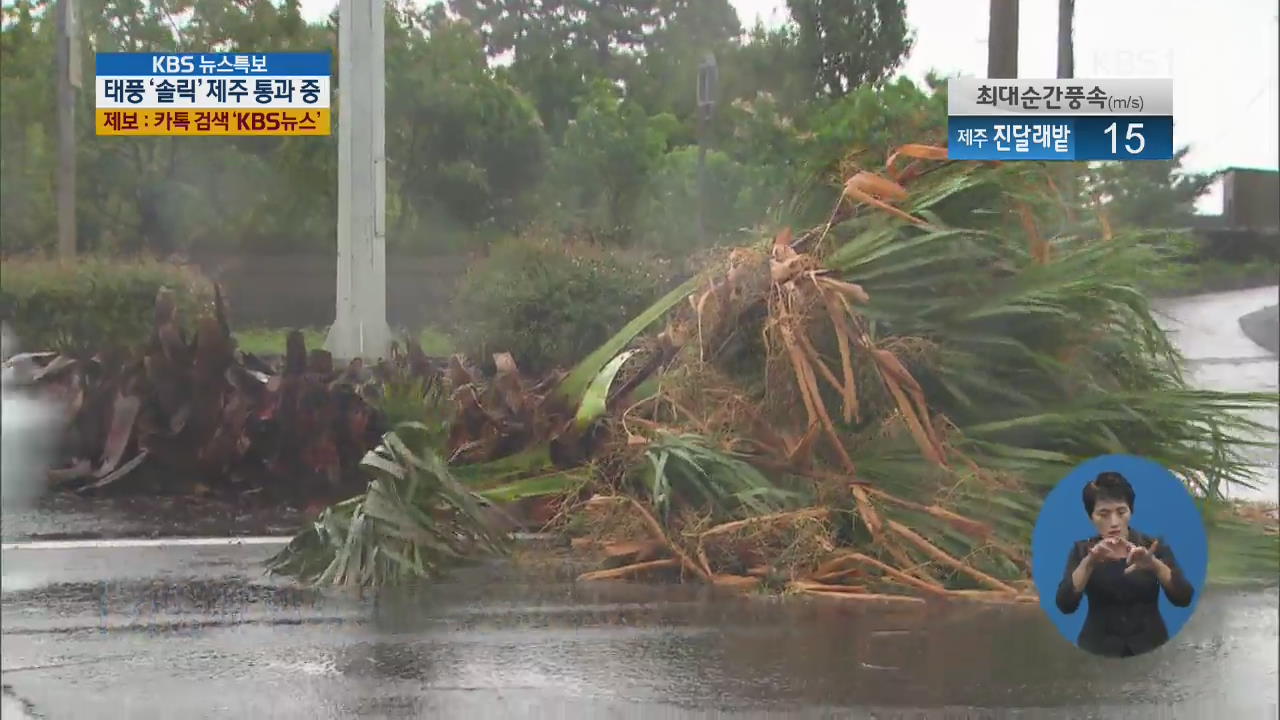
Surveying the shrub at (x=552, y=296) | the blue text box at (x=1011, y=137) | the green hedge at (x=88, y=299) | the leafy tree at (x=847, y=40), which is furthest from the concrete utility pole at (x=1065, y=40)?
the green hedge at (x=88, y=299)

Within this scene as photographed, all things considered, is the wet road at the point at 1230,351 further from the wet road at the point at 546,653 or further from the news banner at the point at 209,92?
the news banner at the point at 209,92

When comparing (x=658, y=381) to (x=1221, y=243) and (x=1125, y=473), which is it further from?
(x=1221, y=243)

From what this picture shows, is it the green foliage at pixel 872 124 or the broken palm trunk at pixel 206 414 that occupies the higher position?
the green foliage at pixel 872 124

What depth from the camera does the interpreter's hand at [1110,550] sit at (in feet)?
12.2

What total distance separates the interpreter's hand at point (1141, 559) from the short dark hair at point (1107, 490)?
0.45 feet

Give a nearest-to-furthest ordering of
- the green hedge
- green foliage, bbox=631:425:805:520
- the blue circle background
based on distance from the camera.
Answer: the blue circle background
green foliage, bbox=631:425:805:520
the green hedge

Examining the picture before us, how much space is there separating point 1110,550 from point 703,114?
2.27m

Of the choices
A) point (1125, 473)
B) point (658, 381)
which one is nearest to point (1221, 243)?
point (1125, 473)

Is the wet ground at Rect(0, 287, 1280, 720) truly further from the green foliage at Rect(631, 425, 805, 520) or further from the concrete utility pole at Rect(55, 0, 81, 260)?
the concrete utility pole at Rect(55, 0, 81, 260)

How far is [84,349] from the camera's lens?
4969 mm

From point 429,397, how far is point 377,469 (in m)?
0.36

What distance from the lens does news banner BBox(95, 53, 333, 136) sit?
14.5 ft

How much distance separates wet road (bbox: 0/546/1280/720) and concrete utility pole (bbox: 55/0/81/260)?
3.96 feet

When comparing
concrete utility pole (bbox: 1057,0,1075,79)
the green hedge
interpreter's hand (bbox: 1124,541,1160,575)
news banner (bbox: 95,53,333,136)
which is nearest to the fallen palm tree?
concrete utility pole (bbox: 1057,0,1075,79)
